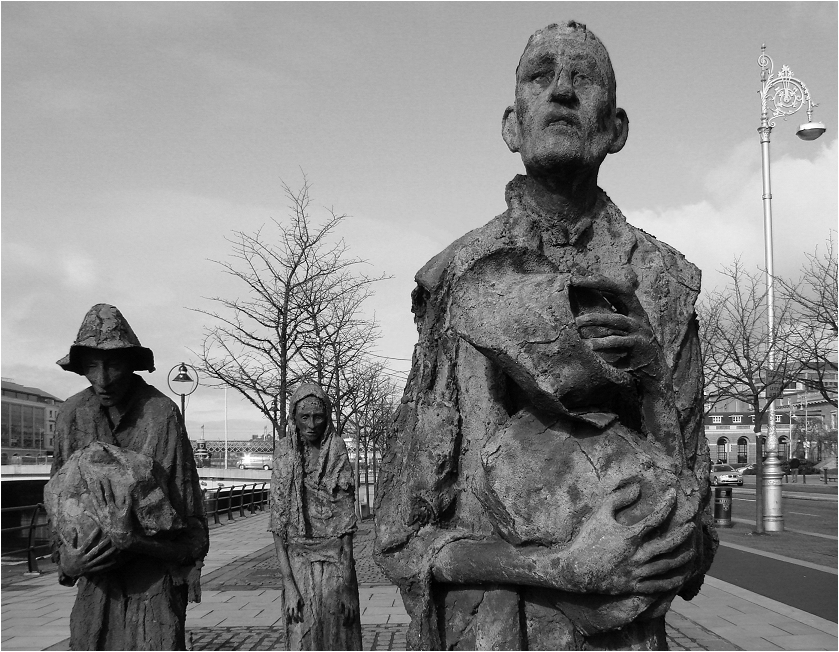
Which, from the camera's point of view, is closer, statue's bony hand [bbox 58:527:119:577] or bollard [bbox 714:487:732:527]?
statue's bony hand [bbox 58:527:119:577]

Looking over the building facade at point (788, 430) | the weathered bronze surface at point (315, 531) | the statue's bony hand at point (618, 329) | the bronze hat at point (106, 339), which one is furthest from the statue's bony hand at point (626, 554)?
the building facade at point (788, 430)

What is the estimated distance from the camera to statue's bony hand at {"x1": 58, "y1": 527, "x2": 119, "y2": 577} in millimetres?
4852

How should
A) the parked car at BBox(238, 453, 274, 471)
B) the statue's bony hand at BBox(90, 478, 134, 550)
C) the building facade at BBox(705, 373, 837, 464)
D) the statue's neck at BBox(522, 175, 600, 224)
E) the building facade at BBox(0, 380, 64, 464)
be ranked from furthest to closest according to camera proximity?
the building facade at BBox(705, 373, 837, 464) < the building facade at BBox(0, 380, 64, 464) < the parked car at BBox(238, 453, 274, 471) < the statue's bony hand at BBox(90, 478, 134, 550) < the statue's neck at BBox(522, 175, 600, 224)

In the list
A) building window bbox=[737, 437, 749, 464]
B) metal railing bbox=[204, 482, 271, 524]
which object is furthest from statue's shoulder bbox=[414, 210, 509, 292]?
building window bbox=[737, 437, 749, 464]

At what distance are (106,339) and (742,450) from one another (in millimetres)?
104662

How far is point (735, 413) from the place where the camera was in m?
103

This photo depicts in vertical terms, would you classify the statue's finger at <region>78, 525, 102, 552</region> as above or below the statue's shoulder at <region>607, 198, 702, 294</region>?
below

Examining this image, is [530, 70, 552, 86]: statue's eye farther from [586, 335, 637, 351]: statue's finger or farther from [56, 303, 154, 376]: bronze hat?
[56, 303, 154, 376]: bronze hat

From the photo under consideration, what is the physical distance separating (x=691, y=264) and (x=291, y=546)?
6914 millimetres

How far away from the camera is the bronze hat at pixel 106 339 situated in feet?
17.5

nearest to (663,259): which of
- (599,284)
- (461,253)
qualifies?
(599,284)

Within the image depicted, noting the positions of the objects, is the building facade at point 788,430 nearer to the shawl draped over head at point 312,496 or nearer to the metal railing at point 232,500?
the metal railing at point 232,500

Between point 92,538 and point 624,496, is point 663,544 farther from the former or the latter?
point 92,538

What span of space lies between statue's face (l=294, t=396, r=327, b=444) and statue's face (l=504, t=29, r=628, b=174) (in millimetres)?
7054
